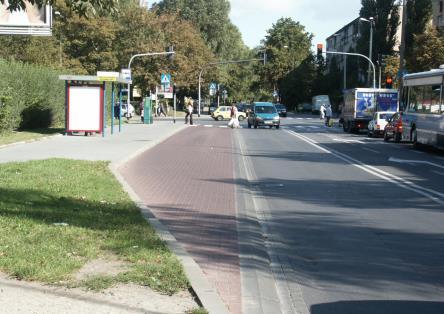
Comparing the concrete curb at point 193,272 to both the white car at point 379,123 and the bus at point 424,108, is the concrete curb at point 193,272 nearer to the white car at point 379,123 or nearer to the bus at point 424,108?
the bus at point 424,108

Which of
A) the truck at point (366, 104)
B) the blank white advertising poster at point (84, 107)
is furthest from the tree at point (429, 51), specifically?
the blank white advertising poster at point (84, 107)

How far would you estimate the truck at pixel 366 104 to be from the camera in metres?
38.9

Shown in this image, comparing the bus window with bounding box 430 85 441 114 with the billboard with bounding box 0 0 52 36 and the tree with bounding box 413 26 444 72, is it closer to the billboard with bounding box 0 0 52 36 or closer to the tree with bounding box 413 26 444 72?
the billboard with bounding box 0 0 52 36

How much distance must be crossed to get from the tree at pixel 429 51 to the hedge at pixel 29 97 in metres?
29.9

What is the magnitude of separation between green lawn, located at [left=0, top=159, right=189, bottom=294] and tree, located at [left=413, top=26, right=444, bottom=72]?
42.2 metres

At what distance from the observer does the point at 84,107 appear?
89.1 ft

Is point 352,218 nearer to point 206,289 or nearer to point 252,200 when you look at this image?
point 252,200

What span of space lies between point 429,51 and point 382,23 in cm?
2815

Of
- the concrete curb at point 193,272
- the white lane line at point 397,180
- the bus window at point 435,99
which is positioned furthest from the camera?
the bus window at point 435,99

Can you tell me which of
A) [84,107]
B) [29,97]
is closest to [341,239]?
[84,107]

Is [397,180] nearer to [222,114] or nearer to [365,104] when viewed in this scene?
[365,104]

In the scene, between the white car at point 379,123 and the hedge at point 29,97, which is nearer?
the hedge at point 29,97

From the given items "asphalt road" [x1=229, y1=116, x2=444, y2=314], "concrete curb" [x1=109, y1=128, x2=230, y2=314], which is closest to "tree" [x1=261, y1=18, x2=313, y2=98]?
"asphalt road" [x1=229, y1=116, x2=444, y2=314]

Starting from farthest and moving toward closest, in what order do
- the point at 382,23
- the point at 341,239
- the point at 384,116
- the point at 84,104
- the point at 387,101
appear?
the point at 382,23 < the point at 387,101 < the point at 384,116 < the point at 84,104 < the point at 341,239
